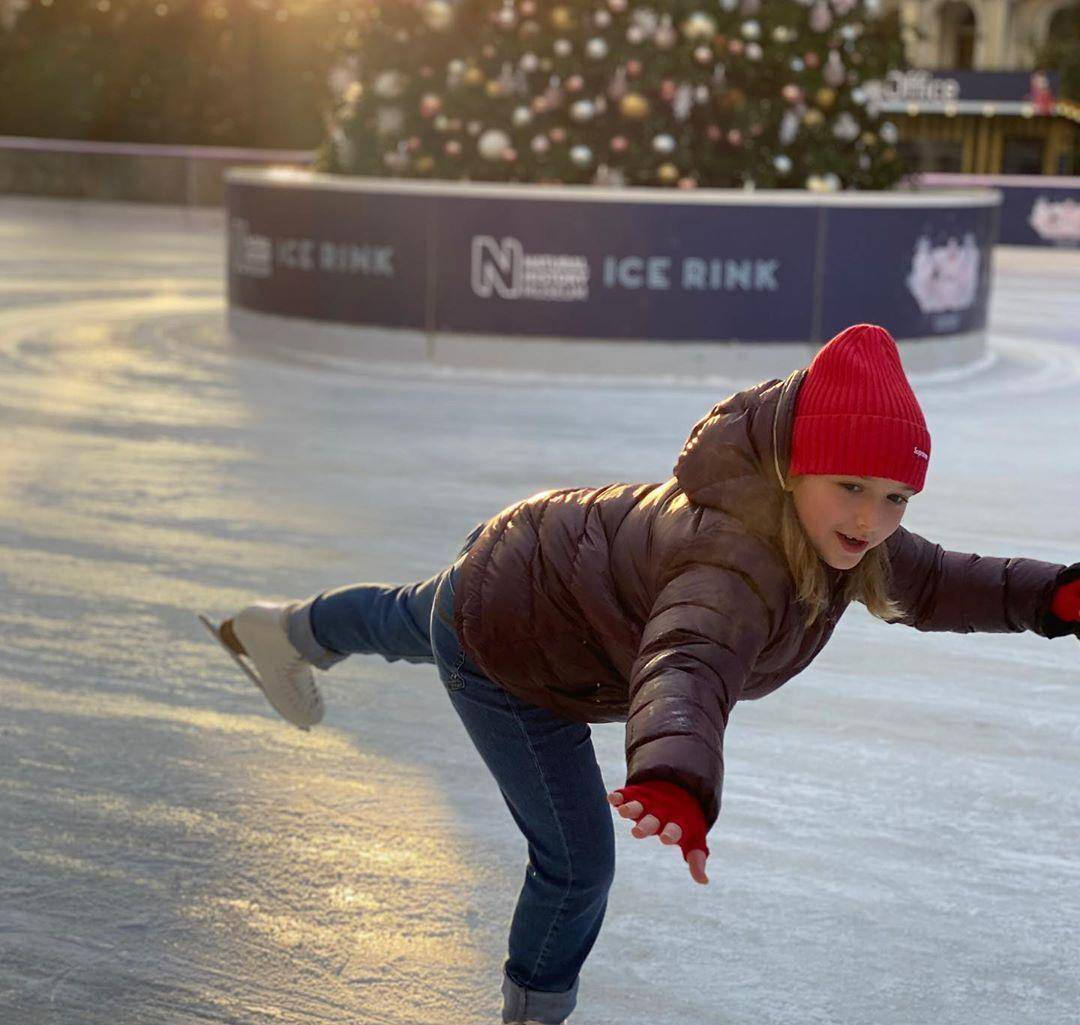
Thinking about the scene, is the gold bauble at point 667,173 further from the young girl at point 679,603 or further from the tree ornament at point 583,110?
the young girl at point 679,603

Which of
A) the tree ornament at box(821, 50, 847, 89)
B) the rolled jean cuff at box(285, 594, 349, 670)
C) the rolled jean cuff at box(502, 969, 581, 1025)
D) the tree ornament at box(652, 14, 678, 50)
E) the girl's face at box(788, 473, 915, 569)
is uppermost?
the tree ornament at box(652, 14, 678, 50)

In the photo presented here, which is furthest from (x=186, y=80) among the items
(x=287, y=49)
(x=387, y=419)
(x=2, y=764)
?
(x=2, y=764)

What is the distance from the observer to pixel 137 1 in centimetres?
3375

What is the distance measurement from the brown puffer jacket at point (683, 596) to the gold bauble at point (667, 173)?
9220mm

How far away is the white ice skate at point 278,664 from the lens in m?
3.76

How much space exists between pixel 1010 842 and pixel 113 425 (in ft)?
21.0

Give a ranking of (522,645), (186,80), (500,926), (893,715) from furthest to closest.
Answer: (186,80)
(893,715)
(500,926)
(522,645)

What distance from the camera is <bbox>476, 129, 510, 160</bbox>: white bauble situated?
12016 millimetres

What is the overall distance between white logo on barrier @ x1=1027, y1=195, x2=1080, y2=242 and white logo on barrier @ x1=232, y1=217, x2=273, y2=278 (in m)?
15.6

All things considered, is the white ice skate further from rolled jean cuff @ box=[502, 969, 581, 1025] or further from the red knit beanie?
the red knit beanie

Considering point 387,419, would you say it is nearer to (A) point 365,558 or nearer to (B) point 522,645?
(A) point 365,558

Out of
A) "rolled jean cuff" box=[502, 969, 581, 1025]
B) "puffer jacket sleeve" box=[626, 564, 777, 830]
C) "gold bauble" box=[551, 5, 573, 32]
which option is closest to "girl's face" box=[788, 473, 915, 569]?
"puffer jacket sleeve" box=[626, 564, 777, 830]

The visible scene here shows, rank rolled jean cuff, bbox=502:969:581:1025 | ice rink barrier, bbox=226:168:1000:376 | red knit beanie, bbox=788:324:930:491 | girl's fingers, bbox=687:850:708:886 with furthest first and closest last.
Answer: ice rink barrier, bbox=226:168:1000:376
rolled jean cuff, bbox=502:969:581:1025
red knit beanie, bbox=788:324:930:491
girl's fingers, bbox=687:850:708:886

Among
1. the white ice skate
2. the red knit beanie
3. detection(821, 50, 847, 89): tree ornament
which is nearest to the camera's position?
the red knit beanie
